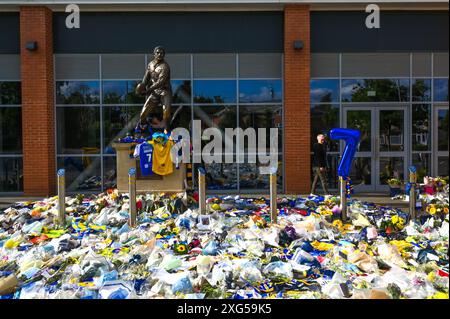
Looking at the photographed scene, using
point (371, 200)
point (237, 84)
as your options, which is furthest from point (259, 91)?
point (371, 200)

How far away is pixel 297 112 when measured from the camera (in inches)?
545

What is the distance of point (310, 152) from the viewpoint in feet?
46.1

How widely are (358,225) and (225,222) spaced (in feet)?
7.87

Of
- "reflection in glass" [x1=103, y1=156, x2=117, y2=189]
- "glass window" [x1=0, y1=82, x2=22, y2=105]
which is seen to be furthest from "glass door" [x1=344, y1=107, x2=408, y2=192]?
"glass window" [x1=0, y1=82, x2=22, y2=105]

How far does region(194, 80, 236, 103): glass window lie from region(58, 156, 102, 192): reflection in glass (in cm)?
374

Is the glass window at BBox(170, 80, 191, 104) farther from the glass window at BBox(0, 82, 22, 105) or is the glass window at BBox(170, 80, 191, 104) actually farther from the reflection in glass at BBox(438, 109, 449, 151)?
the reflection in glass at BBox(438, 109, 449, 151)

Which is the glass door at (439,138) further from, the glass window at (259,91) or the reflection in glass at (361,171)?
the glass window at (259,91)

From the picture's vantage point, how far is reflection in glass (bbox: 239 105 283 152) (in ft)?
46.9

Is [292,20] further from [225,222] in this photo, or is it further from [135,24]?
[225,222]

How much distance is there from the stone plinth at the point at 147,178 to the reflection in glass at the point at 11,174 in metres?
6.26

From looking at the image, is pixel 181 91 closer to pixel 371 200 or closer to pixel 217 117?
pixel 217 117

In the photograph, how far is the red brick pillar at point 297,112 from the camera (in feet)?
45.3

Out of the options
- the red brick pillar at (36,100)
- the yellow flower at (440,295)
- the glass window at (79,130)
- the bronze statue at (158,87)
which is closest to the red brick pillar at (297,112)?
the bronze statue at (158,87)

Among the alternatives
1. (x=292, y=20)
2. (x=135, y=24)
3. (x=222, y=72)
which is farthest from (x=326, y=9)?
(x=135, y=24)
